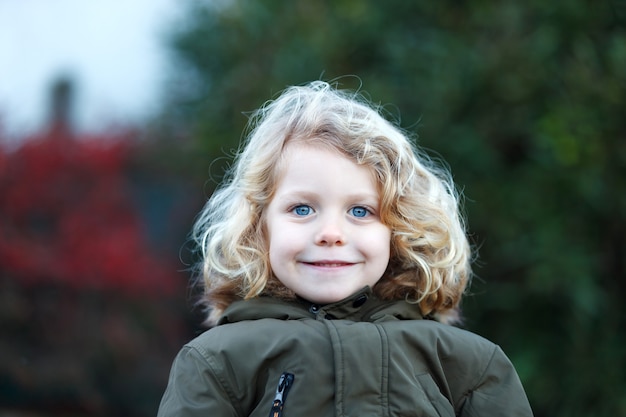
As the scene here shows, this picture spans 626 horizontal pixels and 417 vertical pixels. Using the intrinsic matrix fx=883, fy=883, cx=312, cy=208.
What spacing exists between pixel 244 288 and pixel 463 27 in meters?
3.94

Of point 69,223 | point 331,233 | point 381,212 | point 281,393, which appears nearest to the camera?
point 281,393

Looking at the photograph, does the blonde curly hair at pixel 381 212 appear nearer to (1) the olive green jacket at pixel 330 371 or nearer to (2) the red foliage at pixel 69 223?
(1) the olive green jacket at pixel 330 371

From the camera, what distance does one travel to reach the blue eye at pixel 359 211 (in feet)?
8.39

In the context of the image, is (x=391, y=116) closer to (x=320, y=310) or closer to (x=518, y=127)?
(x=518, y=127)

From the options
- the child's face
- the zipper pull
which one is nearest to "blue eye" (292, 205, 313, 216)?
the child's face

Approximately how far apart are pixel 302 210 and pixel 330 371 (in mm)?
475

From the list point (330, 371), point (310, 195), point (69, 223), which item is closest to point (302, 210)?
point (310, 195)

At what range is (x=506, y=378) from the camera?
2521 mm

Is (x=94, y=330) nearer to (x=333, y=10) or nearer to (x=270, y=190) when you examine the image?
(x=333, y=10)

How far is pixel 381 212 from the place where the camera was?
2.59 meters

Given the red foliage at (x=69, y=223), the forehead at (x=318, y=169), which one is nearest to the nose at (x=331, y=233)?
the forehead at (x=318, y=169)

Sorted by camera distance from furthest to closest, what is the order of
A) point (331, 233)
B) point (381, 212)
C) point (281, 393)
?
point (381, 212) < point (331, 233) < point (281, 393)

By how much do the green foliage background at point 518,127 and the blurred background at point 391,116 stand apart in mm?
13

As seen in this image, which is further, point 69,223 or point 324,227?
point 69,223
